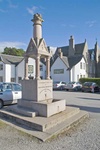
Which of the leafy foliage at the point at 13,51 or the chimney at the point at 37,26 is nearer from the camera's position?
the chimney at the point at 37,26

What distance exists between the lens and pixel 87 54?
4300 cm

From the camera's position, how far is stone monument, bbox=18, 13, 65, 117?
23.8 feet

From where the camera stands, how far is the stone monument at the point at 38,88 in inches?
286

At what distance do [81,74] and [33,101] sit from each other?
3009 cm

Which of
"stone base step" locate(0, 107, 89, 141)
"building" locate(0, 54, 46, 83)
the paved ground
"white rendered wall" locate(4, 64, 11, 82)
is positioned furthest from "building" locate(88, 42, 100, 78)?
Answer: the paved ground

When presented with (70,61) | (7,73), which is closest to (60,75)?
(70,61)

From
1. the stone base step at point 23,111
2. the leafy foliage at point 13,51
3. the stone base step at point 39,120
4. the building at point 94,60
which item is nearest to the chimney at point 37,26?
the stone base step at point 23,111

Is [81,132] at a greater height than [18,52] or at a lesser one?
lesser

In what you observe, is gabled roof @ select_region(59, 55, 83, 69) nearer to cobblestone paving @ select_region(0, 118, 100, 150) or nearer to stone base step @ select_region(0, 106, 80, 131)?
stone base step @ select_region(0, 106, 80, 131)

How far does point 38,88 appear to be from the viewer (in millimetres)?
7676

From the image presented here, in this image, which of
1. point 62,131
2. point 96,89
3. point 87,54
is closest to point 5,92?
point 62,131

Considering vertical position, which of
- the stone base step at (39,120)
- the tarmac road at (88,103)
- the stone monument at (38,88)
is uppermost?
the stone monument at (38,88)

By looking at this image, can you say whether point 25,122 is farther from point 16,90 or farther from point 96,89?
point 96,89

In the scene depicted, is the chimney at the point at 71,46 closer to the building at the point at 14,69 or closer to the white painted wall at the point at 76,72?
the white painted wall at the point at 76,72
